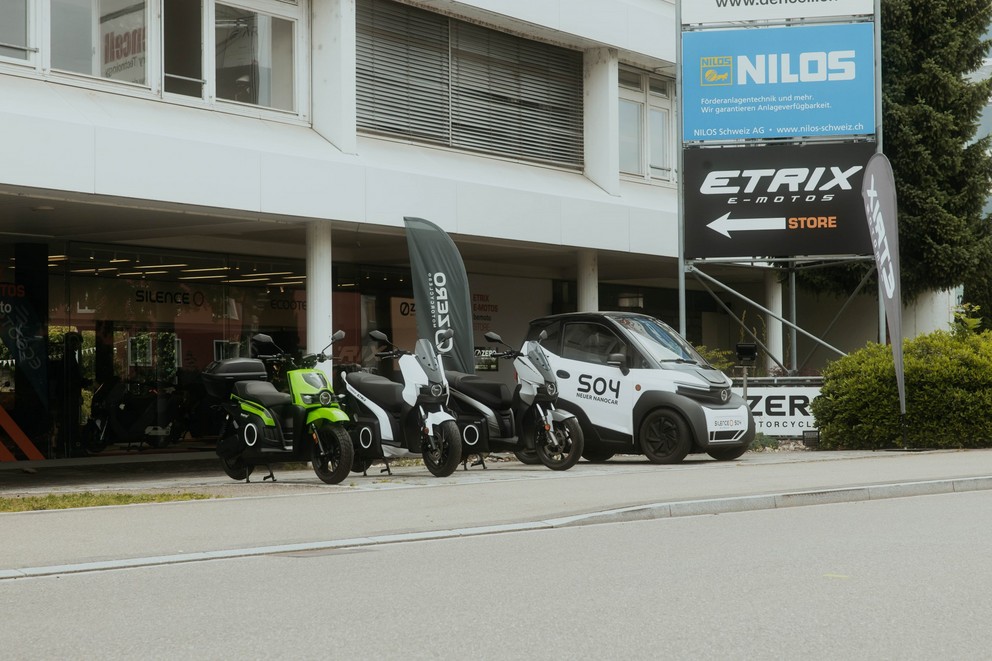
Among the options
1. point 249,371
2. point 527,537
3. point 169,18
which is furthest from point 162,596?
point 169,18

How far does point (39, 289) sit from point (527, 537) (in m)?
12.3

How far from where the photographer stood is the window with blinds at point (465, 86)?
795 inches

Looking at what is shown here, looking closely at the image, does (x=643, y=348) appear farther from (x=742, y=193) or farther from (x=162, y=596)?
(x=162, y=596)

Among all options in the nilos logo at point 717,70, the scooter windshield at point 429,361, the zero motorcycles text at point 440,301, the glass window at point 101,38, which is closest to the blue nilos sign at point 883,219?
the nilos logo at point 717,70

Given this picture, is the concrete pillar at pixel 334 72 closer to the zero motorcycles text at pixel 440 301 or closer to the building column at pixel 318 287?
the building column at pixel 318 287

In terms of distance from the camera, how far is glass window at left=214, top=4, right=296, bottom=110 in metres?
18.2

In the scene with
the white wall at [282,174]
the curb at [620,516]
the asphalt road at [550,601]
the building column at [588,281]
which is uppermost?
the white wall at [282,174]

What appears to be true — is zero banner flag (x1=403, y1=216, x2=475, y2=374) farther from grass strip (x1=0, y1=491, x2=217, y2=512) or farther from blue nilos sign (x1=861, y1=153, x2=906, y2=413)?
blue nilos sign (x1=861, y1=153, x2=906, y2=413)

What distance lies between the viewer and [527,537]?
9727 mm

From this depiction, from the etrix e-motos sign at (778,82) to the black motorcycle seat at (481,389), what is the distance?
23.5 ft

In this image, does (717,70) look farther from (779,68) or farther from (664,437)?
(664,437)

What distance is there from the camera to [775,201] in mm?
20469

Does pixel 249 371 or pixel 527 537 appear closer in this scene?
pixel 527 537

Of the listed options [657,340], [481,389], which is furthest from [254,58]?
[657,340]
